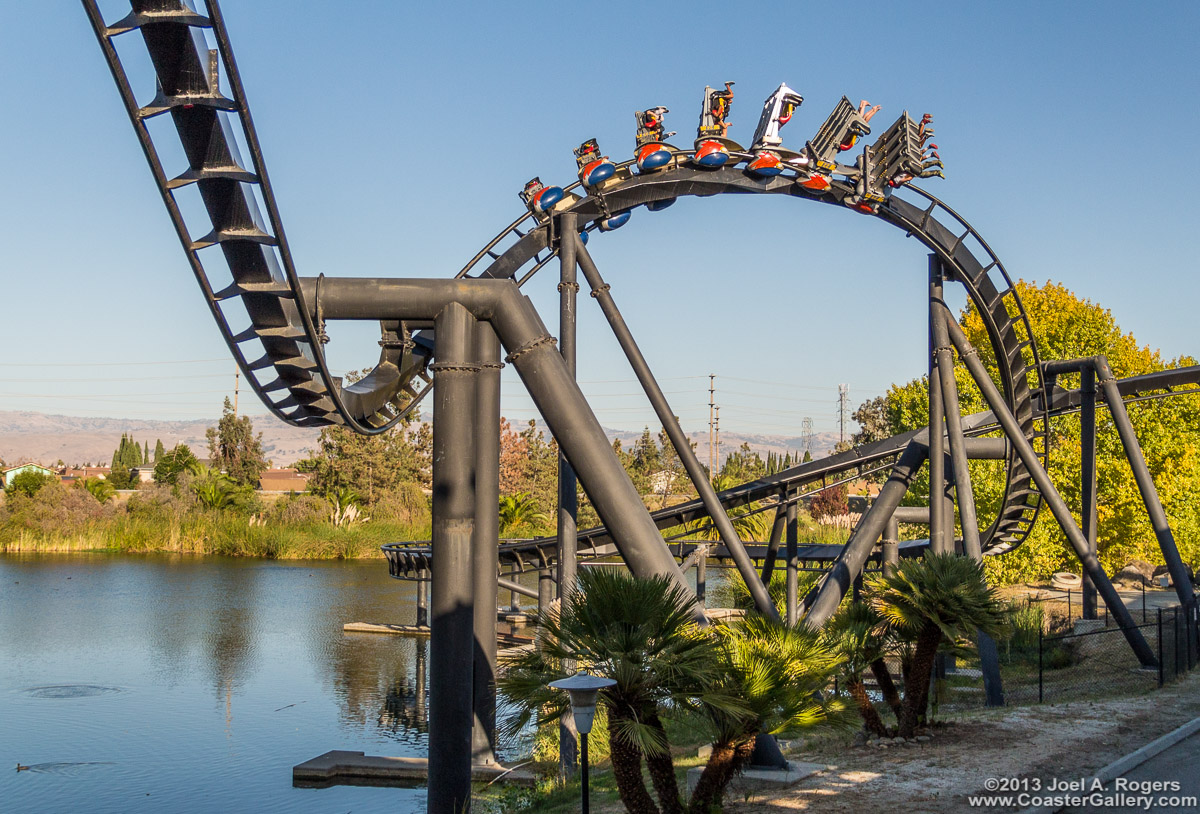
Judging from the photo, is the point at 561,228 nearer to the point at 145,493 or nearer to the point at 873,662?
the point at 873,662

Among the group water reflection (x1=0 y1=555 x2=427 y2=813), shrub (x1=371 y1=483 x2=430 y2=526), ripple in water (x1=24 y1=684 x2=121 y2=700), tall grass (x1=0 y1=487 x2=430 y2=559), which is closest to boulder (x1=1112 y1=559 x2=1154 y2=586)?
water reflection (x1=0 y1=555 x2=427 y2=813)

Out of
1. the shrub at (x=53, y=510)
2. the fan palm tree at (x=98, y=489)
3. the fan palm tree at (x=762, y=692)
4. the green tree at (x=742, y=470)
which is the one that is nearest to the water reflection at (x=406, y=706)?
the fan palm tree at (x=762, y=692)

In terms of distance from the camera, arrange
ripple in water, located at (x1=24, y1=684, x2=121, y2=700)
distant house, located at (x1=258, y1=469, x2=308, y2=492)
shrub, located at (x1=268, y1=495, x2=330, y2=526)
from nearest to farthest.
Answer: ripple in water, located at (x1=24, y1=684, x2=121, y2=700), shrub, located at (x1=268, y1=495, x2=330, y2=526), distant house, located at (x1=258, y1=469, x2=308, y2=492)

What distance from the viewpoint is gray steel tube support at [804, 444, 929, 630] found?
15.5m

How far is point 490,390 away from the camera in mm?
11070

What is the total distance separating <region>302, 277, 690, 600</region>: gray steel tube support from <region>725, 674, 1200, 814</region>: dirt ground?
2650 mm

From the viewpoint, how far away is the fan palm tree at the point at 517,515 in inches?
2130

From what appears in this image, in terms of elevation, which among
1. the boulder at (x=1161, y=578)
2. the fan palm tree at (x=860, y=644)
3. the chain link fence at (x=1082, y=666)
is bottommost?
the chain link fence at (x=1082, y=666)

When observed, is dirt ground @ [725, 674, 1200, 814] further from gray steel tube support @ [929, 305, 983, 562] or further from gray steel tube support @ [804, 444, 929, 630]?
gray steel tube support @ [929, 305, 983, 562]

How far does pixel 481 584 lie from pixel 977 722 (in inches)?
267

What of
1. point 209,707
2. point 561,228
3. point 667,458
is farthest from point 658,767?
point 667,458

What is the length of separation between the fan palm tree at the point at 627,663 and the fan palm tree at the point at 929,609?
4766 mm

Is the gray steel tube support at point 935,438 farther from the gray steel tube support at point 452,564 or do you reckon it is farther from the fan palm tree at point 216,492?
the fan palm tree at point 216,492

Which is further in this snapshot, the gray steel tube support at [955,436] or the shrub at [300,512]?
the shrub at [300,512]
